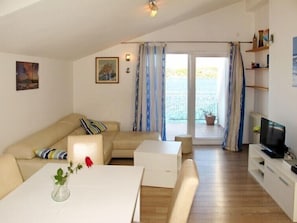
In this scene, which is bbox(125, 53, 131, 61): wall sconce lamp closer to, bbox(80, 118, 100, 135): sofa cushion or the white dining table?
bbox(80, 118, 100, 135): sofa cushion

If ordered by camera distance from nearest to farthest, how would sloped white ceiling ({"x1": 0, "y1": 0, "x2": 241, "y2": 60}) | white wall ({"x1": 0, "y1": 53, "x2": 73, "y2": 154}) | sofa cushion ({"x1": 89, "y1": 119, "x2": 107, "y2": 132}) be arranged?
sloped white ceiling ({"x1": 0, "y1": 0, "x2": 241, "y2": 60}) < white wall ({"x1": 0, "y1": 53, "x2": 73, "y2": 154}) < sofa cushion ({"x1": 89, "y1": 119, "x2": 107, "y2": 132})

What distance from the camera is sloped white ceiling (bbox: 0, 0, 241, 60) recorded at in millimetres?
2744

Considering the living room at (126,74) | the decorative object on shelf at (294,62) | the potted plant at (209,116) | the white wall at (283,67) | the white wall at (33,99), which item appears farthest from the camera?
the potted plant at (209,116)

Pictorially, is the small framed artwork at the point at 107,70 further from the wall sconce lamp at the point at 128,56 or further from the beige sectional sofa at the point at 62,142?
the beige sectional sofa at the point at 62,142

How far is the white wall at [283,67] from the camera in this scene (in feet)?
13.9

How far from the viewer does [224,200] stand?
3984mm

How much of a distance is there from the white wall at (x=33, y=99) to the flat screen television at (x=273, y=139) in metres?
3.42

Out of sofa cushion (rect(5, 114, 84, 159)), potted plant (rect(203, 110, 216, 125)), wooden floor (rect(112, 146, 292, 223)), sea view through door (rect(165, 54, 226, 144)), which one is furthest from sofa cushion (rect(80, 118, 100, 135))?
potted plant (rect(203, 110, 216, 125))

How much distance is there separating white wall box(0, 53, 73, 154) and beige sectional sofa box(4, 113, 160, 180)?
5.7 inches

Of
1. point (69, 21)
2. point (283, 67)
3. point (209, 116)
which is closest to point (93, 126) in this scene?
point (209, 116)

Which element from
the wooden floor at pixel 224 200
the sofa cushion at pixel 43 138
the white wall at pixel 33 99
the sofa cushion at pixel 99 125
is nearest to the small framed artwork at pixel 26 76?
the white wall at pixel 33 99

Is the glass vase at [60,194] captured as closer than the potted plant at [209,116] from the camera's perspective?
Yes

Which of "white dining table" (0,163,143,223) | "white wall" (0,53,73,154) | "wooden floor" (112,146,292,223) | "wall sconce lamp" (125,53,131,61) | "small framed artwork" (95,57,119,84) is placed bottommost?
"wooden floor" (112,146,292,223)

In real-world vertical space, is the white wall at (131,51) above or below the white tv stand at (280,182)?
above
